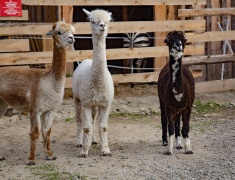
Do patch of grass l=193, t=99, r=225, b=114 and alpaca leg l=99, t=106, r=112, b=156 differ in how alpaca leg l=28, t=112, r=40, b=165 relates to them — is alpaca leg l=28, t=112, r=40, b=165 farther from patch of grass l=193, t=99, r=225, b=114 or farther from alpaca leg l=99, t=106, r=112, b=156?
patch of grass l=193, t=99, r=225, b=114

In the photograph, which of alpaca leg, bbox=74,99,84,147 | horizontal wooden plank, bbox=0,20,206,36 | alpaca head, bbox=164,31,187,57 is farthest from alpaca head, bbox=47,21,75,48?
horizontal wooden plank, bbox=0,20,206,36

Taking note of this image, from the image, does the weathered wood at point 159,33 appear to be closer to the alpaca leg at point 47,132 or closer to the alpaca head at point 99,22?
the alpaca head at point 99,22

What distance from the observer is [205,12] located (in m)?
12.9

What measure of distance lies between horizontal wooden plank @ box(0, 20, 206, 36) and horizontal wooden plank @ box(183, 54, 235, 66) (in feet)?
2.13

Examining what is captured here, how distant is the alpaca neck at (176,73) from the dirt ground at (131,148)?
3.15 feet

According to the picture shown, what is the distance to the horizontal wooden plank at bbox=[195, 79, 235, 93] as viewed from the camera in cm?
1292

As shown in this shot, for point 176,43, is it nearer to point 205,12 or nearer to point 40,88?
point 40,88

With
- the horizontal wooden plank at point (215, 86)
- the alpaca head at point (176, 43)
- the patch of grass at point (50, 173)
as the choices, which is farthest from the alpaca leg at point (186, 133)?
the horizontal wooden plank at point (215, 86)

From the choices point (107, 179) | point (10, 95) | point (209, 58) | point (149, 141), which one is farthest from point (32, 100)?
point (209, 58)

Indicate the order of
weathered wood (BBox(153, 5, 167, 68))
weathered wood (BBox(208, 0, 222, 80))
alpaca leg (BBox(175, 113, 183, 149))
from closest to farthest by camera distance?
1. alpaca leg (BBox(175, 113, 183, 149))
2. weathered wood (BBox(153, 5, 167, 68))
3. weathered wood (BBox(208, 0, 222, 80))

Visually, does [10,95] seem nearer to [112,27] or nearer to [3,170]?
[3,170]

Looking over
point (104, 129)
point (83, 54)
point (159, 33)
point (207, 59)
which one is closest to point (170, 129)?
point (104, 129)

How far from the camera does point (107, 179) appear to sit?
7.09 metres

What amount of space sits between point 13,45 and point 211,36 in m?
4.66
